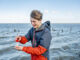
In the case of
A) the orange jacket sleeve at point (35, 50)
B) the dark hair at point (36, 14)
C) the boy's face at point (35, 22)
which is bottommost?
the orange jacket sleeve at point (35, 50)

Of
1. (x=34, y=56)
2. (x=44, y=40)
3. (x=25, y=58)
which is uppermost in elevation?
(x=44, y=40)

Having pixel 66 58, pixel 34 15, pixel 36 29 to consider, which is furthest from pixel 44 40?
pixel 66 58

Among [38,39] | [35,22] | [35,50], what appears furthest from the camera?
[38,39]

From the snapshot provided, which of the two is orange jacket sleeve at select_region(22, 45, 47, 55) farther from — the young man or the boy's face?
the boy's face

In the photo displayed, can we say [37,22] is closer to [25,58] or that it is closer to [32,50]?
[32,50]

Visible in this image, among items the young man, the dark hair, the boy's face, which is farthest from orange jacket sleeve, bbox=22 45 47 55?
the dark hair

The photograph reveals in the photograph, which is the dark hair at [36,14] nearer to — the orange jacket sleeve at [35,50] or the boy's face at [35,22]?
the boy's face at [35,22]

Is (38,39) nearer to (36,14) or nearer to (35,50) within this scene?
(35,50)

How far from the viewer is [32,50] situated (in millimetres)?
3404

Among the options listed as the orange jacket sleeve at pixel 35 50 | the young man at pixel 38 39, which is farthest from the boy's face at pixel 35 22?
the orange jacket sleeve at pixel 35 50

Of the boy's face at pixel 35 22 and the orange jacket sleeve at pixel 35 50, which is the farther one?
the boy's face at pixel 35 22

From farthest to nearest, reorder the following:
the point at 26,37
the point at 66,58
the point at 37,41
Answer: the point at 66,58 < the point at 26,37 < the point at 37,41

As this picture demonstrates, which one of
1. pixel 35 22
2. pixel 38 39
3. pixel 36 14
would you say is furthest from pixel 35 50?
pixel 36 14

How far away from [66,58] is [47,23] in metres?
8.14
